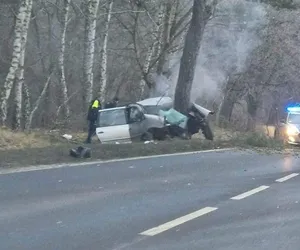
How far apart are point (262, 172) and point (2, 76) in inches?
807

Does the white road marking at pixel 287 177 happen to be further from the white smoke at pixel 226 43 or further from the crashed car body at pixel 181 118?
the white smoke at pixel 226 43

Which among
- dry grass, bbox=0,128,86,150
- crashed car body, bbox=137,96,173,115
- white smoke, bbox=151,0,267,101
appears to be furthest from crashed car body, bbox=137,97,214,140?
white smoke, bbox=151,0,267,101

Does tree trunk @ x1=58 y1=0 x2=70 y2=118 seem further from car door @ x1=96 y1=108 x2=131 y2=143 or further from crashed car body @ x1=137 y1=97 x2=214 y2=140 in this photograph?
crashed car body @ x1=137 y1=97 x2=214 y2=140

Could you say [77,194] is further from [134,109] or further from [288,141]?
[288,141]

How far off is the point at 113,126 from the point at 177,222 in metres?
16.5

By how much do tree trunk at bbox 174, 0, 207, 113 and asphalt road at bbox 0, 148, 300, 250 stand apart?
10.5 m

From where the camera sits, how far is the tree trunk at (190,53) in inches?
1030

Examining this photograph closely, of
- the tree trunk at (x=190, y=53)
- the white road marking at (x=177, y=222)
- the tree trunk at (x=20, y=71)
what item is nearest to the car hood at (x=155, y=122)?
the tree trunk at (x=190, y=53)

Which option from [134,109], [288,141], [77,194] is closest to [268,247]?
[77,194]

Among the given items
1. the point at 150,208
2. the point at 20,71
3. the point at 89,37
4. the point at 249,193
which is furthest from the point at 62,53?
the point at 150,208

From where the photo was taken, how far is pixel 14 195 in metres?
11.3

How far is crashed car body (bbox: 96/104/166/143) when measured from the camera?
25219 millimetres

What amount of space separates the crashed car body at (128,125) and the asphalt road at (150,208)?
29.1ft

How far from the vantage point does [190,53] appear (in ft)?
86.4
